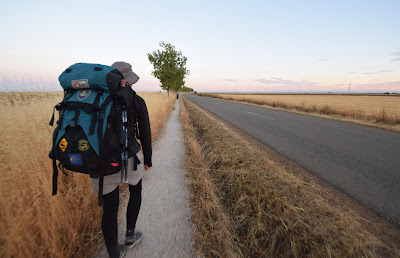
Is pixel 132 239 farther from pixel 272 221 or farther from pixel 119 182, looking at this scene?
pixel 272 221

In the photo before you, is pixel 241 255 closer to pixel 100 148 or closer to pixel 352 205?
pixel 100 148

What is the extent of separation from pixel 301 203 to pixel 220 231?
1171mm

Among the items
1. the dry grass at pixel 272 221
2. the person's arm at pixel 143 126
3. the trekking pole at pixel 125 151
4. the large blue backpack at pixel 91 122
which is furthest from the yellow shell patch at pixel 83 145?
the dry grass at pixel 272 221

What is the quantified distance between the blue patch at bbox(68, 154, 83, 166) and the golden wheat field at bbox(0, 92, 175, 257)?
70 cm

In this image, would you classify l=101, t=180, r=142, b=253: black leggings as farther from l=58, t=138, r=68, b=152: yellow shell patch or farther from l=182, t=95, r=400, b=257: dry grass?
l=182, t=95, r=400, b=257: dry grass

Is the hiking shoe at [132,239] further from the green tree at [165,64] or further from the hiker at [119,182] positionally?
the green tree at [165,64]

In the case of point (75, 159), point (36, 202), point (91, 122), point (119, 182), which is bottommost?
point (36, 202)

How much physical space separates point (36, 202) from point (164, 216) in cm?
136

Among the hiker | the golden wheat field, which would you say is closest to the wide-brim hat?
the hiker

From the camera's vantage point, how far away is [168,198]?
2.57 m

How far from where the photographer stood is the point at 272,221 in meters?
1.87

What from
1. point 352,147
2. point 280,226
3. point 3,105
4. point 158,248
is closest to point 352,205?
point 280,226

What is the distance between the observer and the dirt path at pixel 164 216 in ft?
5.61

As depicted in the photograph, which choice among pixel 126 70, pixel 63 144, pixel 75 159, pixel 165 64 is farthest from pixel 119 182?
pixel 165 64
